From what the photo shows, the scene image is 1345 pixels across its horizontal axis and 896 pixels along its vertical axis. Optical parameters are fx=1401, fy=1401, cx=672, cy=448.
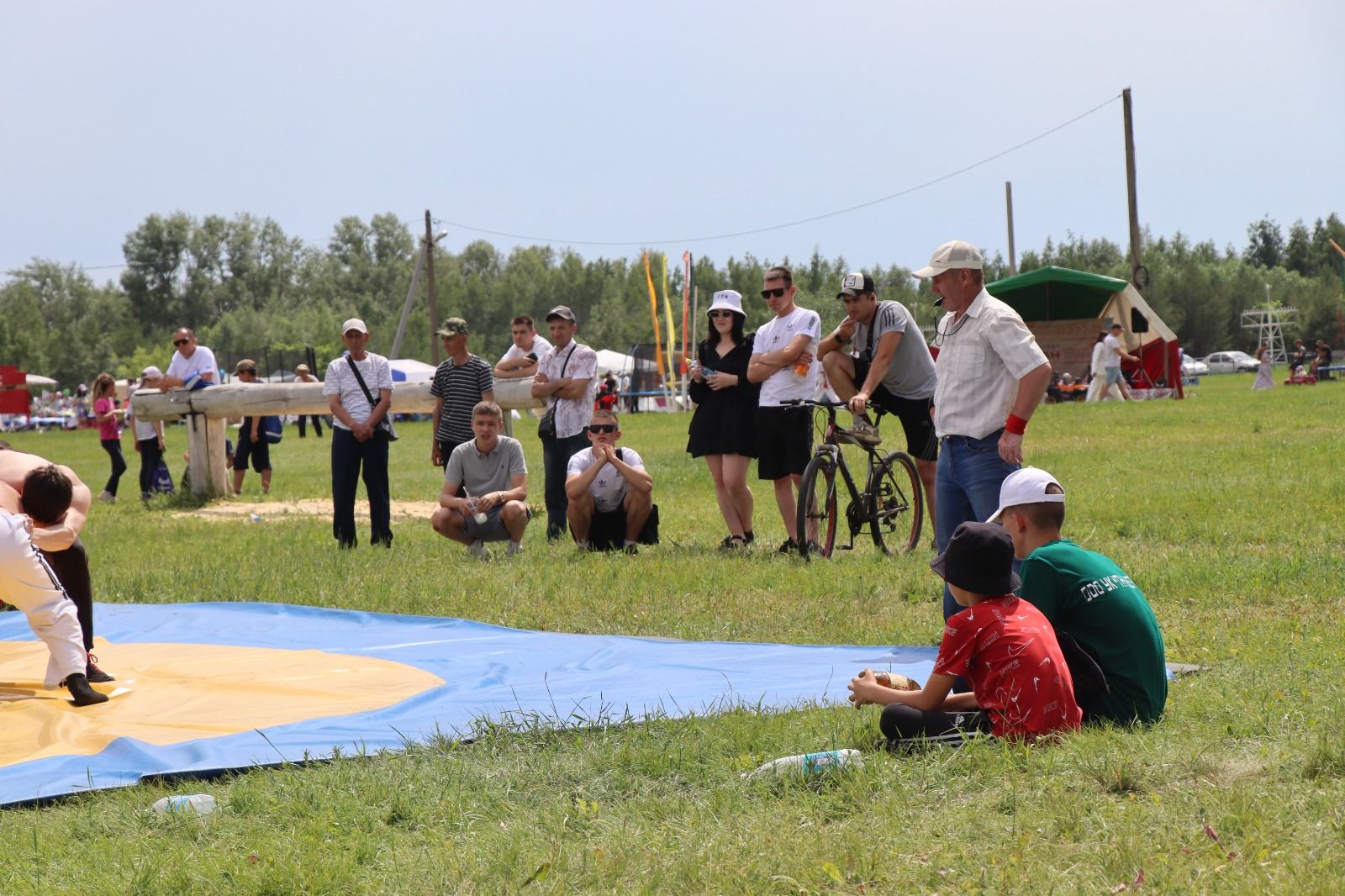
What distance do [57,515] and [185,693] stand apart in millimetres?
971

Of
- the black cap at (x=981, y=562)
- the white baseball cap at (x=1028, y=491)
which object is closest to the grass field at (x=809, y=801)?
the black cap at (x=981, y=562)

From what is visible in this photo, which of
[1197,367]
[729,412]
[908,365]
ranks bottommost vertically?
[729,412]

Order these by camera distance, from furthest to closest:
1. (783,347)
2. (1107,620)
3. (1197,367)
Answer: (1197,367)
(783,347)
(1107,620)

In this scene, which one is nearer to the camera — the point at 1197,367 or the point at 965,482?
the point at 965,482

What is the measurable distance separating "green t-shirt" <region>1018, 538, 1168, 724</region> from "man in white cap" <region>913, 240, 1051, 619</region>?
150 centimetres

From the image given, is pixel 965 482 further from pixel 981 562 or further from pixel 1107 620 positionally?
pixel 981 562

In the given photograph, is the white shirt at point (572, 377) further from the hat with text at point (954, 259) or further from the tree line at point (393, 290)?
the tree line at point (393, 290)

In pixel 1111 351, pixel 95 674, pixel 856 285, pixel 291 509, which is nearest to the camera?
pixel 95 674

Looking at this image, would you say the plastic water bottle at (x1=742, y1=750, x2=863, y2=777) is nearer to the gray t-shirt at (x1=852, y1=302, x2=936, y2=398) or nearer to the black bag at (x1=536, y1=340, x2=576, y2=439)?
the gray t-shirt at (x1=852, y1=302, x2=936, y2=398)

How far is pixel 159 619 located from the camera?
8508 millimetres

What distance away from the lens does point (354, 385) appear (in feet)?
37.0

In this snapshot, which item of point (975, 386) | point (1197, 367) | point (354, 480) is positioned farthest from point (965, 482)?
point (1197, 367)

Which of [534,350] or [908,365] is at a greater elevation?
[534,350]

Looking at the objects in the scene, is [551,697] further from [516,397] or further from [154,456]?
[154,456]
